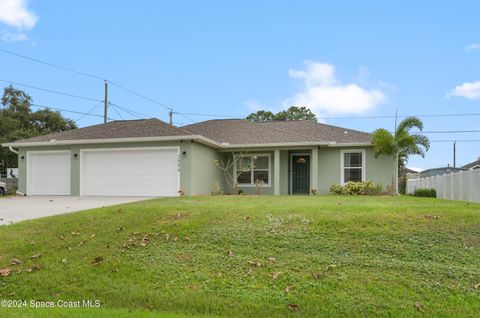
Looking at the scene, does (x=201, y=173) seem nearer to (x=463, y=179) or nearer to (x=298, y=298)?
(x=463, y=179)

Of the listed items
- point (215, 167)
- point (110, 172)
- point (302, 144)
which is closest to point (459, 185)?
point (302, 144)

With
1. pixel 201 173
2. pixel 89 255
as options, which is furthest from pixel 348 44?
pixel 89 255

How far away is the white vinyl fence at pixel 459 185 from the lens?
12.8 meters

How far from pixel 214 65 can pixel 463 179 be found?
42.0 ft

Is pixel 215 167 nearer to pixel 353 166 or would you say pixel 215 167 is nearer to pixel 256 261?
pixel 353 166

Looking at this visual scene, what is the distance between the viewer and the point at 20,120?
3481 cm

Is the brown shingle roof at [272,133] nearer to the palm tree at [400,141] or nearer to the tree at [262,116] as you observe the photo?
the palm tree at [400,141]

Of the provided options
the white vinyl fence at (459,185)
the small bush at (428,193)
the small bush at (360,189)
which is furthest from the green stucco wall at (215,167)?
the white vinyl fence at (459,185)

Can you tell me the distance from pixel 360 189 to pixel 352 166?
65.8 inches

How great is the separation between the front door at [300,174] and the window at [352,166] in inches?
67.9

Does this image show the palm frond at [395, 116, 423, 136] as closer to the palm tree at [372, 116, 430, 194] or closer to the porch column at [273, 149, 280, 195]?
the palm tree at [372, 116, 430, 194]

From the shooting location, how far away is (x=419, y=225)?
22.8 feet

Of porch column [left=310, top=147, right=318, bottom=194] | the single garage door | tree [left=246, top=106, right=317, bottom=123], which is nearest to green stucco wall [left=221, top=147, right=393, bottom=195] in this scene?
porch column [left=310, top=147, right=318, bottom=194]

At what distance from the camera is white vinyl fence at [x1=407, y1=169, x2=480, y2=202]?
1280 cm
